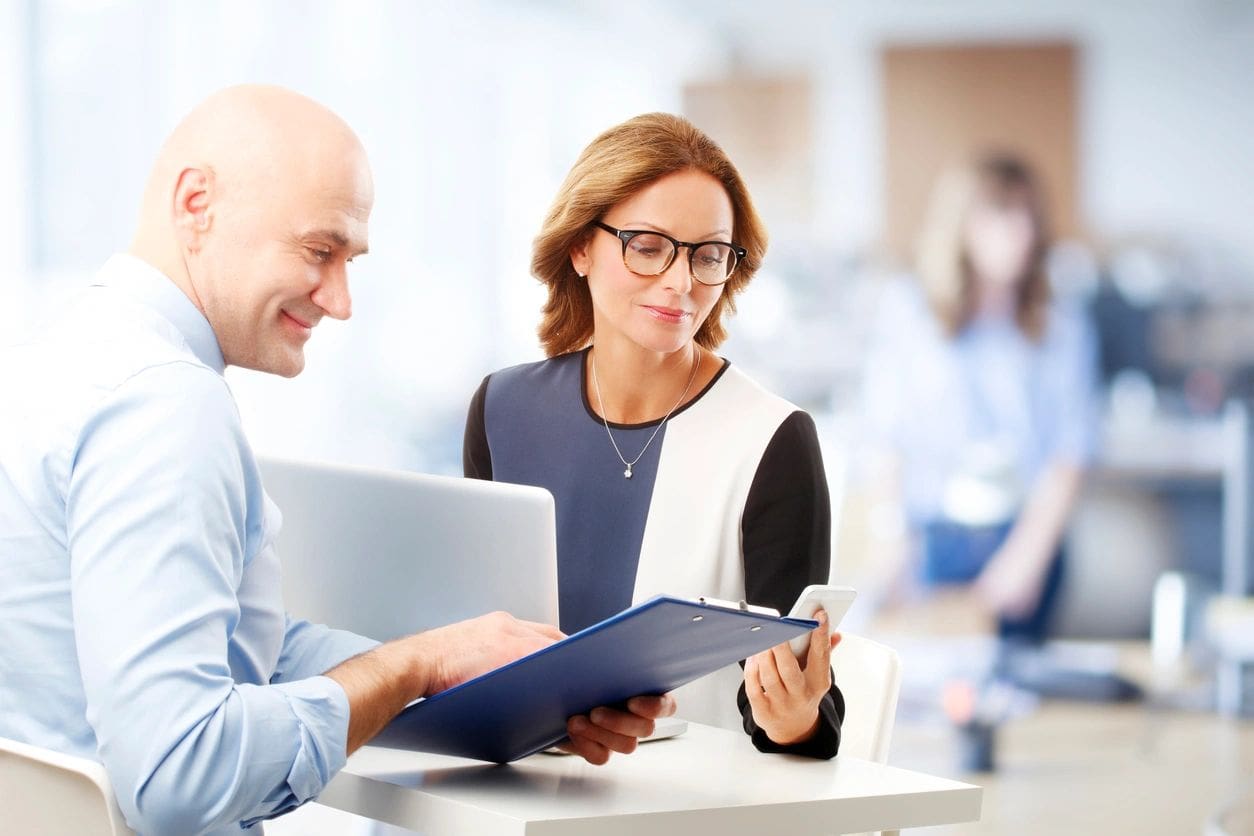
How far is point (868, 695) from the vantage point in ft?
5.83

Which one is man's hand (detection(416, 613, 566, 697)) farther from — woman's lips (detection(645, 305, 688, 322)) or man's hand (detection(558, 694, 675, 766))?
woman's lips (detection(645, 305, 688, 322))

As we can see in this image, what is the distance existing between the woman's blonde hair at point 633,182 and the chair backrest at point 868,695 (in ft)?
1.82

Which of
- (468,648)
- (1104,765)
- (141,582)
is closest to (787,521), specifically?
(468,648)

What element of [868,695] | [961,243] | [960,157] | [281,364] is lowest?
[868,695]

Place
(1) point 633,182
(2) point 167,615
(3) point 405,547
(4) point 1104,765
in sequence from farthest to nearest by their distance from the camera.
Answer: (4) point 1104,765, (1) point 633,182, (3) point 405,547, (2) point 167,615

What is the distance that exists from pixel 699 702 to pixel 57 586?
951 millimetres

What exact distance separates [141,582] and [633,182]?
1.03 meters

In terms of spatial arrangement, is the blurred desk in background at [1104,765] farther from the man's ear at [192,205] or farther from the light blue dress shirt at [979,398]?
the man's ear at [192,205]

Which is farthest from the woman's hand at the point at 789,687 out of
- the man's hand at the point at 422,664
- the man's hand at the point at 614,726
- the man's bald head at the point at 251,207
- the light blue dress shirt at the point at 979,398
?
the light blue dress shirt at the point at 979,398

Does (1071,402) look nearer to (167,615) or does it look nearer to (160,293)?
(160,293)

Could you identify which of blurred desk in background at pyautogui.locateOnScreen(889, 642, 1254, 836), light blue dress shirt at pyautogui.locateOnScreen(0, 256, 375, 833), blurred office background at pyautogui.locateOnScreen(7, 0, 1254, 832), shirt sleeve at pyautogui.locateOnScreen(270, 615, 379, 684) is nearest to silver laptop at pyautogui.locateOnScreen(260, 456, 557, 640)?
shirt sleeve at pyautogui.locateOnScreen(270, 615, 379, 684)

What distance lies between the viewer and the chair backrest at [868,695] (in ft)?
5.74

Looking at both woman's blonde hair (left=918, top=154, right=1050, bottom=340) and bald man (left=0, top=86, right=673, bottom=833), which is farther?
woman's blonde hair (left=918, top=154, right=1050, bottom=340)

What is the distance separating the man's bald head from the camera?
47.6 inches
